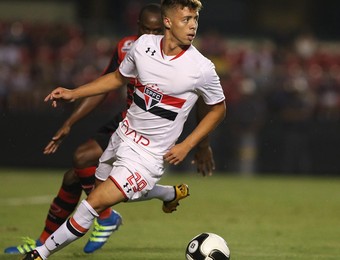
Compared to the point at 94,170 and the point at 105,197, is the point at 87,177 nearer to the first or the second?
the point at 94,170

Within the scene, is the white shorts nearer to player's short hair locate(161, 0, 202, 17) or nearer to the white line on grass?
player's short hair locate(161, 0, 202, 17)

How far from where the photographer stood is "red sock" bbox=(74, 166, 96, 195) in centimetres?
861

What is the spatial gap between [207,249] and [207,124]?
103 cm

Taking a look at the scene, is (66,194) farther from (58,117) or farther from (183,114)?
(58,117)

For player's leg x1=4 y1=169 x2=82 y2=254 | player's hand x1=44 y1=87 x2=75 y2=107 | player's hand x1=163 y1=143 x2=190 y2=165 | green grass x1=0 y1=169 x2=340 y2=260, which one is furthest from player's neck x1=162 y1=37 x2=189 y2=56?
green grass x1=0 y1=169 x2=340 y2=260

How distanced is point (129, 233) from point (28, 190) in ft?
19.1

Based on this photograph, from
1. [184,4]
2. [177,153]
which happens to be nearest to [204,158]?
[177,153]

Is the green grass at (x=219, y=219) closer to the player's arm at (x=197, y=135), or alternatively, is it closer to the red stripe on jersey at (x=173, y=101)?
the player's arm at (x=197, y=135)

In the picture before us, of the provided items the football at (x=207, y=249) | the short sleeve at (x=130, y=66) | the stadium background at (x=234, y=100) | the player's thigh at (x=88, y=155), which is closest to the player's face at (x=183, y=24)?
the short sleeve at (x=130, y=66)

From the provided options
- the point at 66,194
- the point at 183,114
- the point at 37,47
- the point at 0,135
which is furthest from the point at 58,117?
the point at 183,114

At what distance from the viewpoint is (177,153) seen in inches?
291

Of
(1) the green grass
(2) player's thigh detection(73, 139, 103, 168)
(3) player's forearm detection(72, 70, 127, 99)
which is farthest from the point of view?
(1) the green grass

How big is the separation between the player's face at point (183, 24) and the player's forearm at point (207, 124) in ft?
1.99

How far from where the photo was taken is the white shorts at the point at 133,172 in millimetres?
7309
